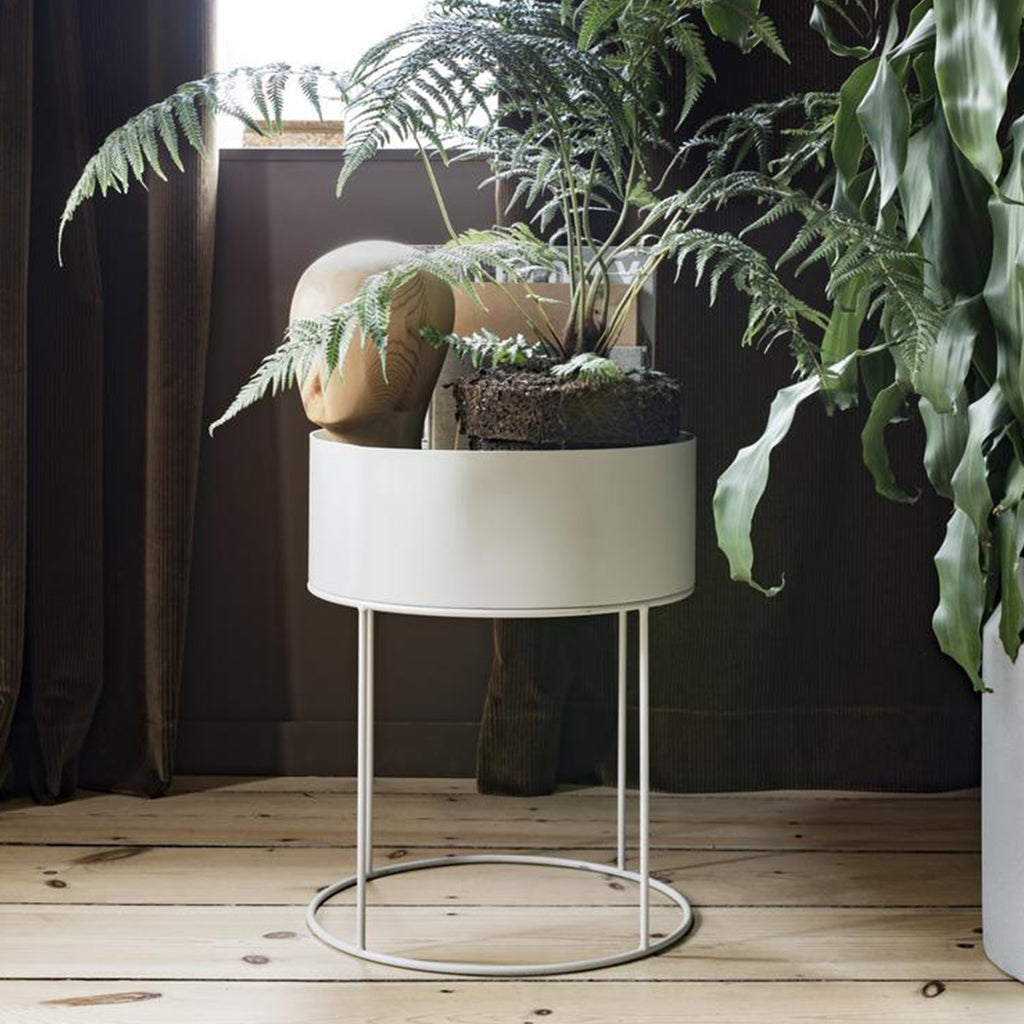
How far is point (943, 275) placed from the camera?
137cm

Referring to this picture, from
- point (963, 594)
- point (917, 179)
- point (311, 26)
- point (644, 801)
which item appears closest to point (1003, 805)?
point (963, 594)

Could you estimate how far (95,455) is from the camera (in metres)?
2.01

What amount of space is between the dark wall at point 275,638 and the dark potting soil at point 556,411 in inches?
28.0

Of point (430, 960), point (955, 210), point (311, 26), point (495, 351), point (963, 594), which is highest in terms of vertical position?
point (311, 26)

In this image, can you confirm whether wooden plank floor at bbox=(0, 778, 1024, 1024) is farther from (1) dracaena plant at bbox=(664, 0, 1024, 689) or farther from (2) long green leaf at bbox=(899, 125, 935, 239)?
(2) long green leaf at bbox=(899, 125, 935, 239)

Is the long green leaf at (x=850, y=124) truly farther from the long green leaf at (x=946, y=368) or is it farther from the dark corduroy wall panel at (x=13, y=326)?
the dark corduroy wall panel at (x=13, y=326)

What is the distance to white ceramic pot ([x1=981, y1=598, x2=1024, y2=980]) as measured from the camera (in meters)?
1.38

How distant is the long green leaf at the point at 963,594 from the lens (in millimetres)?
1329

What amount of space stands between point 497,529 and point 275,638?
86 centimetres

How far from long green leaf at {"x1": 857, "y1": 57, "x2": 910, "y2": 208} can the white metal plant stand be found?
0.33m

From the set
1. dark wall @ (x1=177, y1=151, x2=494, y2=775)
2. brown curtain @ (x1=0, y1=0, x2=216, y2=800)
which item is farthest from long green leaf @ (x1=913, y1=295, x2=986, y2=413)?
brown curtain @ (x1=0, y1=0, x2=216, y2=800)

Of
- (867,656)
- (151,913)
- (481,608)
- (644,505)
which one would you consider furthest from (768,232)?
(151,913)

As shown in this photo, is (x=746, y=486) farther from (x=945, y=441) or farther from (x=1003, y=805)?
(x=1003, y=805)

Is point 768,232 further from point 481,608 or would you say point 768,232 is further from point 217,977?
point 217,977
